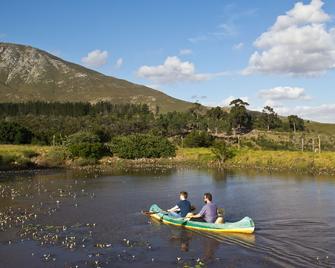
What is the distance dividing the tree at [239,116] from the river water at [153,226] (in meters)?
87.5

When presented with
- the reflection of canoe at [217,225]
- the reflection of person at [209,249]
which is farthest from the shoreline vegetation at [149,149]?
the reflection of person at [209,249]

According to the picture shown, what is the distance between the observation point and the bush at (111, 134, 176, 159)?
8712 centimetres

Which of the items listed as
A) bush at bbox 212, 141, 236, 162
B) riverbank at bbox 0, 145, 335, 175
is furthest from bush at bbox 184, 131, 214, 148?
bush at bbox 212, 141, 236, 162

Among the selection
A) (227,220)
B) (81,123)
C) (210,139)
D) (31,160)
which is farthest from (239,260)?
(81,123)

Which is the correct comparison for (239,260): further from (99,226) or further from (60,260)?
(99,226)

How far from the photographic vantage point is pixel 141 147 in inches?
3474

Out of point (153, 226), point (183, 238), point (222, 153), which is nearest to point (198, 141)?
point (222, 153)

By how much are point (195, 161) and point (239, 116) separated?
59390 millimetres

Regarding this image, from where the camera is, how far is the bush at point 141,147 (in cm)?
8712

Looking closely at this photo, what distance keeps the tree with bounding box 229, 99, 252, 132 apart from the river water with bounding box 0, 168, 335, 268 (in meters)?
87.5

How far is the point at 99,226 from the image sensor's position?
29062mm

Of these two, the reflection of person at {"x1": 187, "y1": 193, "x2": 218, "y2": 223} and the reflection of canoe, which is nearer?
the reflection of canoe

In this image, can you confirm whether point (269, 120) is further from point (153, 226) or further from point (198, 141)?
point (153, 226)

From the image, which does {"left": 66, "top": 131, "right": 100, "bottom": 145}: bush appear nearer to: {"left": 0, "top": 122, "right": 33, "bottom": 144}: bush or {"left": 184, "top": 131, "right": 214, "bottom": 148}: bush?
{"left": 0, "top": 122, "right": 33, "bottom": 144}: bush
